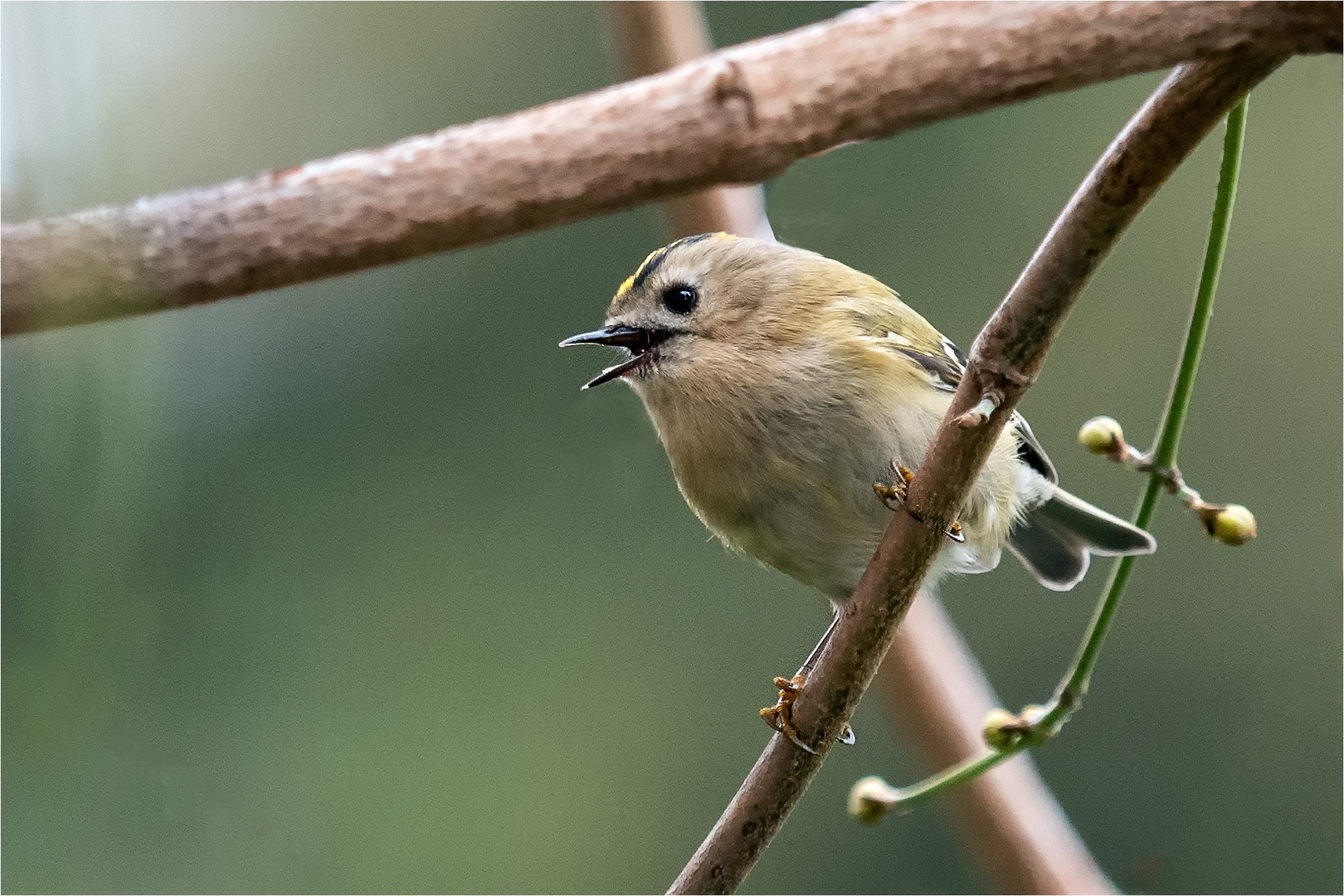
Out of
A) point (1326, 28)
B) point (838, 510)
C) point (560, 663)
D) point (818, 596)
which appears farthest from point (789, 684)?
point (560, 663)

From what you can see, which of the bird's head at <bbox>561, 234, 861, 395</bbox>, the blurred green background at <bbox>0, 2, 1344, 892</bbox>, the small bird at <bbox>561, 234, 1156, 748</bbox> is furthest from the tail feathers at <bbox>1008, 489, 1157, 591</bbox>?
the bird's head at <bbox>561, 234, 861, 395</bbox>

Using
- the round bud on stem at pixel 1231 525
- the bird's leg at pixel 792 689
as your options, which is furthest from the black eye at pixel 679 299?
the round bud on stem at pixel 1231 525

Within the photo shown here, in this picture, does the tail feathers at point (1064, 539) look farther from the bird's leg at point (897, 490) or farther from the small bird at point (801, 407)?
the bird's leg at point (897, 490)

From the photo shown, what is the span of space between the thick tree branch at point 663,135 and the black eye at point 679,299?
1070 mm

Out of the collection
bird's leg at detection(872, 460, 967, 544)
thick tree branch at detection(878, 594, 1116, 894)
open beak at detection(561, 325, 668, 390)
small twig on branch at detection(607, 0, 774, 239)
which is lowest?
thick tree branch at detection(878, 594, 1116, 894)

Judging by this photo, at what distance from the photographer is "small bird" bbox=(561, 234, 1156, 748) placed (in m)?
1.77

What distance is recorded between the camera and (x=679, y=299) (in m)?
2.02

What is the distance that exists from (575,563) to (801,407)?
150cm

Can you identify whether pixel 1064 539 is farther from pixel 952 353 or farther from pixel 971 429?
pixel 971 429

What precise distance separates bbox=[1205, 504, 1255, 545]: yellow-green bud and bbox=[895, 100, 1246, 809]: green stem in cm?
7

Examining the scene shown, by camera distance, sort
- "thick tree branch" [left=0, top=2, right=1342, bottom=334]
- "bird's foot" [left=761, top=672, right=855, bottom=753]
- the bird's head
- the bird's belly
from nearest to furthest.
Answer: "thick tree branch" [left=0, top=2, right=1342, bottom=334] → "bird's foot" [left=761, top=672, right=855, bottom=753] → the bird's belly → the bird's head

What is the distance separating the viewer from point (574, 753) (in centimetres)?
315

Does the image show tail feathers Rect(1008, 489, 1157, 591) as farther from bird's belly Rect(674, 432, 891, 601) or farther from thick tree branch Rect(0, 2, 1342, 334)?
thick tree branch Rect(0, 2, 1342, 334)

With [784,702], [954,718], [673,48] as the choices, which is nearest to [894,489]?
[784,702]
